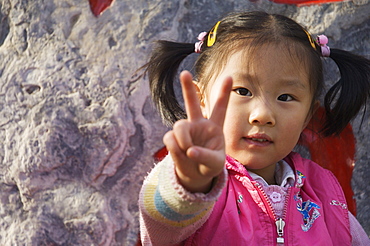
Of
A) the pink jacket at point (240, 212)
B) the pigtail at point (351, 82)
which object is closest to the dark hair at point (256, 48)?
the pigtail at point (351, 82)

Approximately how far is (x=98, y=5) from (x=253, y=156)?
29.4 inches

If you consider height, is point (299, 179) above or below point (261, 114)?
below

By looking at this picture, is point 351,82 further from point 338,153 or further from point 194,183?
point 194,183

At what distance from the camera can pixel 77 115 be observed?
5.57 ft

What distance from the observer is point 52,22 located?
1.75m

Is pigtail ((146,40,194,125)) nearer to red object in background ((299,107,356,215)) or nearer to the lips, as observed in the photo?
the lips

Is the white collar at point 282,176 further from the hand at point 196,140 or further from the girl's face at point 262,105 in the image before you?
the hand at point 196,140

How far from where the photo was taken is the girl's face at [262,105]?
139 cm

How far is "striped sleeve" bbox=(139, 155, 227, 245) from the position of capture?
112 centimetres

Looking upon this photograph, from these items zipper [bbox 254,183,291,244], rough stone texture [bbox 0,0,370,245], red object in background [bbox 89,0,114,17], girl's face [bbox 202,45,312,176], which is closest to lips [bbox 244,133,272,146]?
girl's face [bbox 202,45,312,176]

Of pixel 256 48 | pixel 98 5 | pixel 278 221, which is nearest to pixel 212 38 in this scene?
pixel 256 48

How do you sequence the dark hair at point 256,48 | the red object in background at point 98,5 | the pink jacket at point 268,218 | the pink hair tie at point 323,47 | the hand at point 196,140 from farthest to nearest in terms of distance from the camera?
the red object in background at point 98,5 → the pink hair tie at point 323,47 → the dark hair at point 256,48 → the pink jacket at point 268,218 → the hand at point 196,140

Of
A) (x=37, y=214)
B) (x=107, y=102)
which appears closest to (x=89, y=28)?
(x=107, y=102)

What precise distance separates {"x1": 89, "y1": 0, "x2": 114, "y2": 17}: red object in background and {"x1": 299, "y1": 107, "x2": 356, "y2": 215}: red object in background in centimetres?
78
